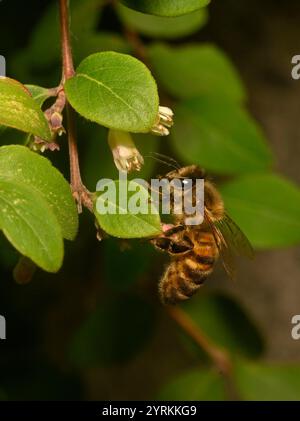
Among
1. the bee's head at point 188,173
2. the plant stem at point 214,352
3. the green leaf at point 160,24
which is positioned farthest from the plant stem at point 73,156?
the plant stem at point 214,352

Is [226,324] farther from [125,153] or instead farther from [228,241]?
[125,153]

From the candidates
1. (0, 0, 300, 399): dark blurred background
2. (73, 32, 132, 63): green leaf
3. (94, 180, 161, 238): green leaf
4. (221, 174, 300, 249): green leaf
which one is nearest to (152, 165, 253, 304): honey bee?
(94, 180, 161, 238): green leaf

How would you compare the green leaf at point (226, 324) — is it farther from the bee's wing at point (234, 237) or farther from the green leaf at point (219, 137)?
the bee's wing at point (234, 237)

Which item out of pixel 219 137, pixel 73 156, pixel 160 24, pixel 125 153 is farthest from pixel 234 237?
pixel 160 24

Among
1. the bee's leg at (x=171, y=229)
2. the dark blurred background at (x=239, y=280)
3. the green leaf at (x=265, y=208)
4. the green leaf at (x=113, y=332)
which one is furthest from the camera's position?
the dark blurred background at (x=239, y=280)
